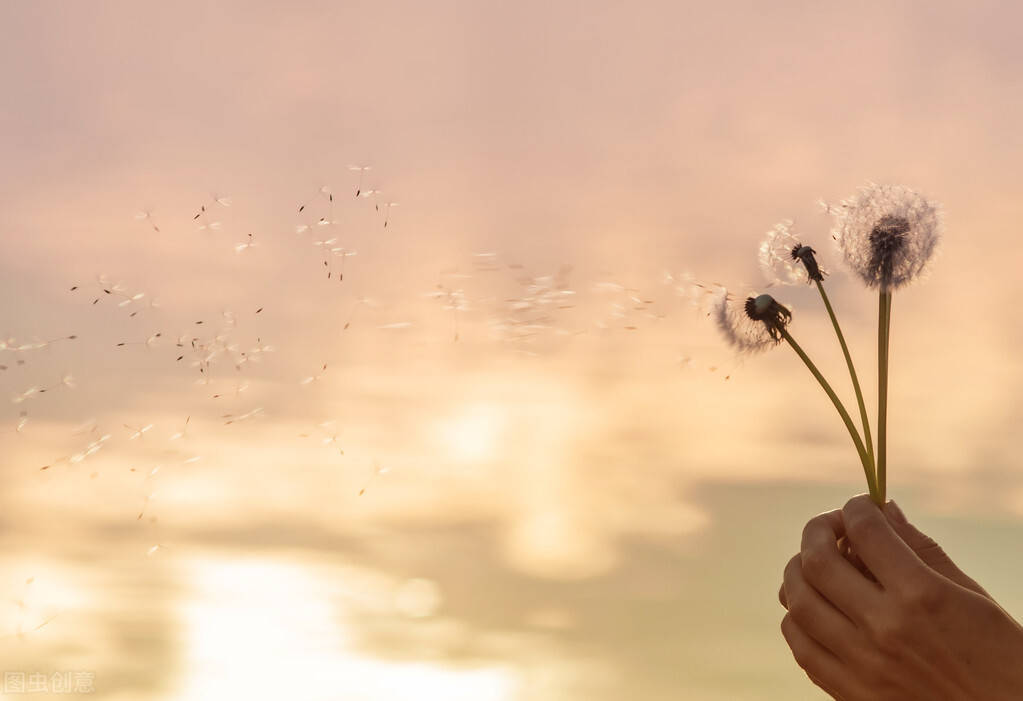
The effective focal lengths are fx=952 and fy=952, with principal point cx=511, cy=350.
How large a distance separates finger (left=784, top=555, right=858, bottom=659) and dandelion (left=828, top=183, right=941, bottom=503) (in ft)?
4.40

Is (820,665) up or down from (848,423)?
down

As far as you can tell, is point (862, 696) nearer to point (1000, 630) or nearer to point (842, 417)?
point (1000, 630)

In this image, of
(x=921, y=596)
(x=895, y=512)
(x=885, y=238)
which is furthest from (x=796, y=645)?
(x=885, y=238)

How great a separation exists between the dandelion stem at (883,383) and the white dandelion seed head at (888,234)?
24cm

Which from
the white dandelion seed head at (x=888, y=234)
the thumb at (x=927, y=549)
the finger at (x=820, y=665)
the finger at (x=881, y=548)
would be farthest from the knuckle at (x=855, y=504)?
the white dandelion seed head at (x=888, y=234)

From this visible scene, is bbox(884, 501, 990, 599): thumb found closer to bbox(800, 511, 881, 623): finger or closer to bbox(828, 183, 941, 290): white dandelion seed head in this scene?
bbox(800, 511, 881, 623): finger

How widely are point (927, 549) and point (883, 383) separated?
3.67ft

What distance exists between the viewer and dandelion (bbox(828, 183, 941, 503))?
266 inches

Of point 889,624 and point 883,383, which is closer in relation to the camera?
point 889,624

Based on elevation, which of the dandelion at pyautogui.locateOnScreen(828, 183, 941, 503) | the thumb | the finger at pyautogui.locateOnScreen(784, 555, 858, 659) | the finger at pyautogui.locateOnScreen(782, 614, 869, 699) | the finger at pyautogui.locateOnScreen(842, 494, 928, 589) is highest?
the dandelion at pyautogui.locateOnScreen(828, 183, 941, 503)

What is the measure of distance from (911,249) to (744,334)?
133 centimetres

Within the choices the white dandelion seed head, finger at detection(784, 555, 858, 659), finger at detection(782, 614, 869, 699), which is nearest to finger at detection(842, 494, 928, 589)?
finger at detection(784, 555, 858, 659)

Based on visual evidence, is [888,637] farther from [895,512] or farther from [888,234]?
[888,234]

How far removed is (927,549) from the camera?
586 cm
